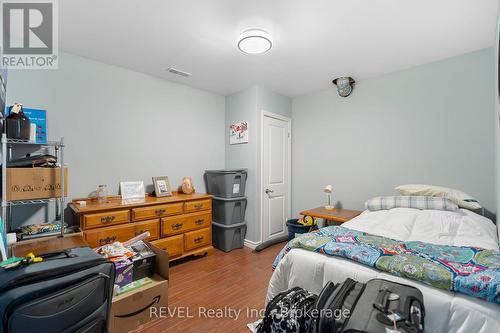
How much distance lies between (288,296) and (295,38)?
2.13 meters

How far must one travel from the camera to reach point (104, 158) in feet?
8.73

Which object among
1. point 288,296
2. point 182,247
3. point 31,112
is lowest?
point 182,247

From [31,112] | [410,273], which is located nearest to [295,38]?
[410,273]

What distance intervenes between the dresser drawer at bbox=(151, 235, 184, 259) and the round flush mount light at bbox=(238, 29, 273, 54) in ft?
7.32

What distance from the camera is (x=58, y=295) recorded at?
1.02 metres

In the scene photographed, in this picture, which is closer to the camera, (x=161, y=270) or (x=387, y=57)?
(x=161, y=270)

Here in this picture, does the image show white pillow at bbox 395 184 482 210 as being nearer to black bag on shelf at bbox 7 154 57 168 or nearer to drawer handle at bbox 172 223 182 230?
drawer handle at bbox 172 223 182 230

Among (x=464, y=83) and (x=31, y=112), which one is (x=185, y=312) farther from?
(x=464, y=83)

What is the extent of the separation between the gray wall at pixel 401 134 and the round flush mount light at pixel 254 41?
172 centimetres

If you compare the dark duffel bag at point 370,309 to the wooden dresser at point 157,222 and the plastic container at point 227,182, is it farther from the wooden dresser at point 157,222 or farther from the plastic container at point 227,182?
the plastic container at point 227,182

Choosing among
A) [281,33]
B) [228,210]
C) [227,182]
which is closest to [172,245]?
[228,210]

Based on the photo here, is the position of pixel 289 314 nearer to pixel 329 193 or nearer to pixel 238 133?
pixel 329 193

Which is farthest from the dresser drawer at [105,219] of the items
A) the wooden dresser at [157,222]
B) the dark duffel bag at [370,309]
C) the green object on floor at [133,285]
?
the dark duffel bag at [370,309]

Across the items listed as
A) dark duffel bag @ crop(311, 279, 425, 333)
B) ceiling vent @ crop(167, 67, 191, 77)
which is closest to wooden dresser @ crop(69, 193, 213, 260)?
ceiling vent @ crop(167, 67, 191, 77)
